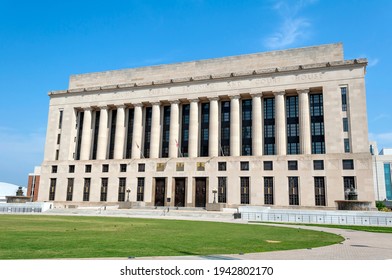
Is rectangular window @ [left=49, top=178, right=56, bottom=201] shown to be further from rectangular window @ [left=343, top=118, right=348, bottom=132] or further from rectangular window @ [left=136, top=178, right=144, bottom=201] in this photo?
rectangular window @ [left=343, top=118, right=348, bottom=132]

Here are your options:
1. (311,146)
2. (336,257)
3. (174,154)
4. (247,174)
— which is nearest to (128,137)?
(174,154)

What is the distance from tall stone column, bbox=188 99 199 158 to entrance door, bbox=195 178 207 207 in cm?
585

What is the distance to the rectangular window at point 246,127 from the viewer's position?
67188 mm

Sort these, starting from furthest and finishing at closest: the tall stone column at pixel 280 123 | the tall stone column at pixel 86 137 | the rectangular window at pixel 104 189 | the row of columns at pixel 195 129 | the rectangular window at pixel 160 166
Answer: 1. the tall stone column at pixel 86 137
2. the rectangular window at pixel 104 189
3. the rectangular window at pixel 160 166
4. the row of columns at pixel 195 129
5. the tall stone column at pixel 280 123

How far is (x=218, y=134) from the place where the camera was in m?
68.3

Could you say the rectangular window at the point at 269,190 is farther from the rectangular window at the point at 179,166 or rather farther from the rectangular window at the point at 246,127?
the rectangular window at the point at 179,166

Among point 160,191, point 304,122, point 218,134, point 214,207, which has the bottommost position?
point 214,207

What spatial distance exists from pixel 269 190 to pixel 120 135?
33.8m

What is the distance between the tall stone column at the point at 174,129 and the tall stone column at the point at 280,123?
19.7 meters

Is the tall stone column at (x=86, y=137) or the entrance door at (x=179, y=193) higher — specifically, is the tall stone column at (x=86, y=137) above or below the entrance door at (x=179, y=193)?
above

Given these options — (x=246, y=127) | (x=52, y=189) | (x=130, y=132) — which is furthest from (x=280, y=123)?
(x=52, y=189)

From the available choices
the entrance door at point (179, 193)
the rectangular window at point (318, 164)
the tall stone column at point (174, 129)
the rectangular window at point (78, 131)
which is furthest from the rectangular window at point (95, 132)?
the rectangular window at point (318, 164)

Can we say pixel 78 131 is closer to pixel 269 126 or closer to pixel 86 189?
pixel 86 189

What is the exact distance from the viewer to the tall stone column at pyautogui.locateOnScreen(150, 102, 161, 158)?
70.0m
